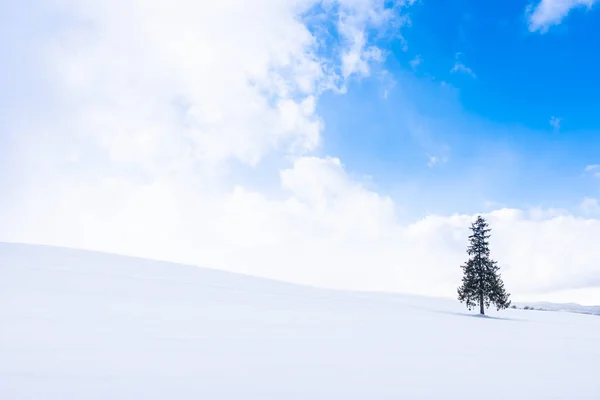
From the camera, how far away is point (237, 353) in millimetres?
9391

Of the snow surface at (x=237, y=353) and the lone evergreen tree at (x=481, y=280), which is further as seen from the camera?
the lone evergreen tree at (x=481, y=280)

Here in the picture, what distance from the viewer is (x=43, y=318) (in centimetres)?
1115

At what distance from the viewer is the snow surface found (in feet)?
22.6

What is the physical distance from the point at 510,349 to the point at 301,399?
9719 millimetres

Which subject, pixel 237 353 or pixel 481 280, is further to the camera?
pixel 481 280

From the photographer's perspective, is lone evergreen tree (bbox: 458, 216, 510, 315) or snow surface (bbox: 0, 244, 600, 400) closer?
snow surface (bbox: 0, 244, 600, 400)

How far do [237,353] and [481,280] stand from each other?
2836 cm

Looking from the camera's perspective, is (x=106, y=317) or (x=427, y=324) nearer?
(x=106, y=317)

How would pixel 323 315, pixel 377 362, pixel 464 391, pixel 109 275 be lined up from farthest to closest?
pixel 109 275 → pixel 323 315 → pixel 377 362 → pixel 464 391

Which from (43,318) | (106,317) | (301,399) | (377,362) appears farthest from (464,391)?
(43,318)

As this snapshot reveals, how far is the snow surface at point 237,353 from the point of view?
690cm

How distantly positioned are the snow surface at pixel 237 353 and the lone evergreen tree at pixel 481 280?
579 inches

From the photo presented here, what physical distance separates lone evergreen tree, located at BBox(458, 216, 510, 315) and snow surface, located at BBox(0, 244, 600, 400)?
14.7m

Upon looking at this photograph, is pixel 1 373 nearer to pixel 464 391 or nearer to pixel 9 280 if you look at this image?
pixel 464 391
